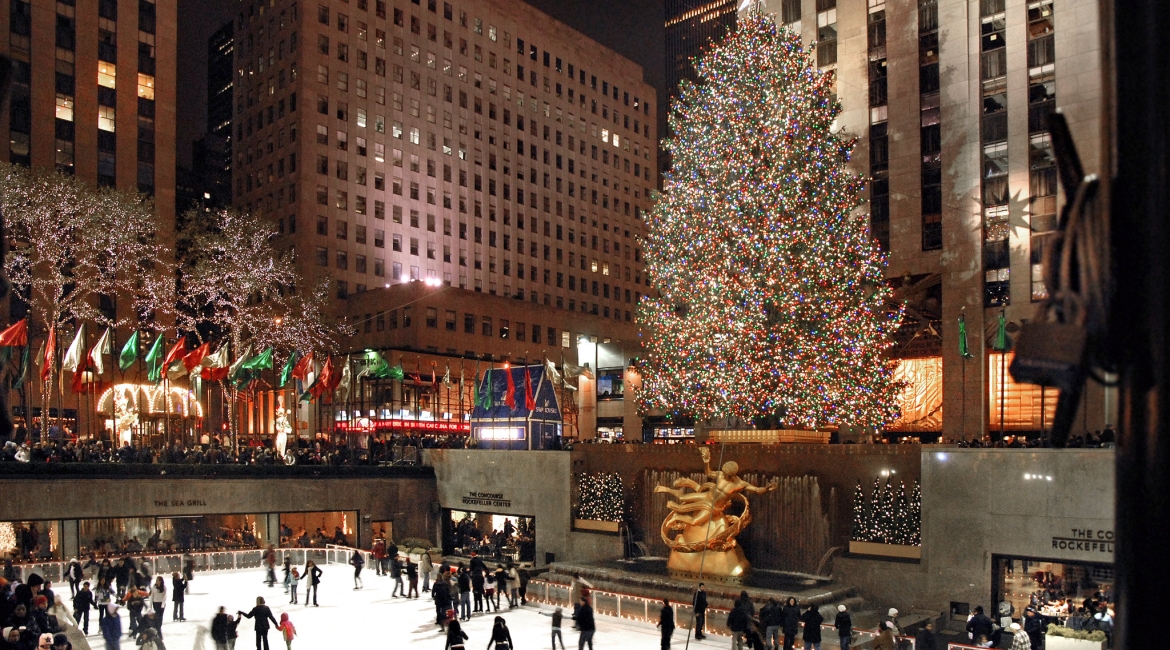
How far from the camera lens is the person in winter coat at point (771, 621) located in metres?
21.5

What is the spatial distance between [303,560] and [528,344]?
4674cm

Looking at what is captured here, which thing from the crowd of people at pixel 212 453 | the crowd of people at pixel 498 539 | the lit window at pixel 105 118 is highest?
the lit window at pixel 105 118

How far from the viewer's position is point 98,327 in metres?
61.5

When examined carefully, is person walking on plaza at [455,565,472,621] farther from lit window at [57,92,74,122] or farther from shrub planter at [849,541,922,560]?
lit window at [57,92,74,122]

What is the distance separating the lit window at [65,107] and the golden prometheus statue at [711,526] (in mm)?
54506

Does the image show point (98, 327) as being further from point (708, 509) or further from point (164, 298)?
point (708, 509)

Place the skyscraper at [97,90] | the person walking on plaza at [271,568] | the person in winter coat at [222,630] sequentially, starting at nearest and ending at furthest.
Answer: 1. the person in winter coat at [222,630]
2. the person walking on plaza at [271,568]
3. the skyscraper at [97,90]

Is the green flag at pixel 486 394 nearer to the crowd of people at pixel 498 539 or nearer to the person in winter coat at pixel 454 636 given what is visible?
the crowd of people at pixel 498 539

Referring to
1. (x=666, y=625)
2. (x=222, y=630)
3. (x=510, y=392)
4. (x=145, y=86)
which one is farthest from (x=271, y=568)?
(x=145, y=86)

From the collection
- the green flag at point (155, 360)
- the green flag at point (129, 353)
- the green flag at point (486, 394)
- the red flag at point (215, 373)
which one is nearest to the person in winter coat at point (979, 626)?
the green flag at point (486, 394)

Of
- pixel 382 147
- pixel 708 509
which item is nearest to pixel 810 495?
pixel 708 509

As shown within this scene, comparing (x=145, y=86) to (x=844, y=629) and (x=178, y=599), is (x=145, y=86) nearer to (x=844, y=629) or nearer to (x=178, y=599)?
(x=178, y=599)

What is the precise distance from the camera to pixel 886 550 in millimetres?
27750

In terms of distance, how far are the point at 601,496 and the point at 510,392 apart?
719 centimetres
